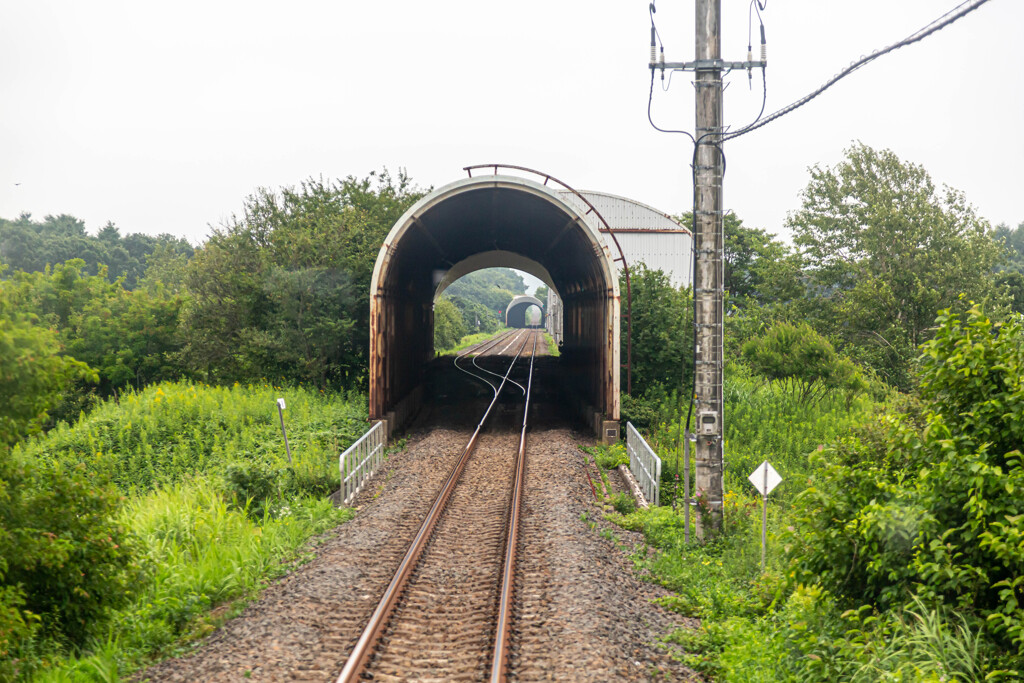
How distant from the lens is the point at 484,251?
2870cm

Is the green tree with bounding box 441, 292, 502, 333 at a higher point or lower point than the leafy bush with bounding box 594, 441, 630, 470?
higher

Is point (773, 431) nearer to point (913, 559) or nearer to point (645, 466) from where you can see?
point (645, 466)

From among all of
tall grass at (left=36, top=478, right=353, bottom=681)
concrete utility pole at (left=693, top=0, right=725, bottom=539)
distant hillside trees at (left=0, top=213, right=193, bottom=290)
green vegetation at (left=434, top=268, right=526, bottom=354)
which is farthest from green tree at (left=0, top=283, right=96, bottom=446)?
distant hillside trees at (left=0, top=213, right=193, bottom=290)

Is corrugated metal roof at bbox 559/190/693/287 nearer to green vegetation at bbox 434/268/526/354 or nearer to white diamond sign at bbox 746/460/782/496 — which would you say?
green vegetation at bbox 434/268/526/354

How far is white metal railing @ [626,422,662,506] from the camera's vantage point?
501 inches

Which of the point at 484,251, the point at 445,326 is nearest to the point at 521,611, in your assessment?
the point at 484,251

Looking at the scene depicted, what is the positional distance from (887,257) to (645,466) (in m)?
23.6

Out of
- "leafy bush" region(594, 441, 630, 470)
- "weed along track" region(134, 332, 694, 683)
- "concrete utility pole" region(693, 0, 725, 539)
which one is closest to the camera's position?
"weed along track" region(134, 332, 694, 683)

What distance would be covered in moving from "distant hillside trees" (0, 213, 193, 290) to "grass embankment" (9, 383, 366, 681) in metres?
55.1

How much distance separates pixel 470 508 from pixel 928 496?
8058 millimetres

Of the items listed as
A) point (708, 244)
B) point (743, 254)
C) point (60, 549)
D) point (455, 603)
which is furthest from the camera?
point (743, 254)

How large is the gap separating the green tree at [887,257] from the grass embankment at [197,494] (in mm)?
21341

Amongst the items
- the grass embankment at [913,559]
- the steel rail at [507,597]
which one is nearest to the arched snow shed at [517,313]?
the steel rail at [507,597]

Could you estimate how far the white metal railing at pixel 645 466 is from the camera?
12.7m
